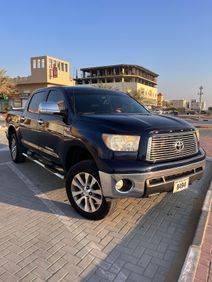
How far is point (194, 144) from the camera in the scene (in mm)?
4355

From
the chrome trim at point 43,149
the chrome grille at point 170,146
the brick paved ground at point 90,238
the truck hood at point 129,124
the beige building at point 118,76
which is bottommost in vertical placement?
the brick paved ground at point 90,238

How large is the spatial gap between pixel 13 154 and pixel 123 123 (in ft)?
15.9

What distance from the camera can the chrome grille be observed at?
3.69 m

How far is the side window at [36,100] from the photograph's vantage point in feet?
19.3

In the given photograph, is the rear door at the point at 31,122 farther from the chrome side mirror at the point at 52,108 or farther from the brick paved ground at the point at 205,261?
the brick paved ground at the point at 205,261

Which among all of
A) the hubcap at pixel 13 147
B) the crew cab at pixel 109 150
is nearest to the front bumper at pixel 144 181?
the crew cab at pixel 109 150

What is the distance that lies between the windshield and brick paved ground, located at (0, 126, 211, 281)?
1.57 metres

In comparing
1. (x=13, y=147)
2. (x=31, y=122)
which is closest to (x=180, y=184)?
(x=31, y=122)

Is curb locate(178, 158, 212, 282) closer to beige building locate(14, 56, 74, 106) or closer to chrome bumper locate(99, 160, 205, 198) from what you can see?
chrome bumper locate(99, 160, 205, 198)

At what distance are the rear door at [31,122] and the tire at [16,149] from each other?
531mm

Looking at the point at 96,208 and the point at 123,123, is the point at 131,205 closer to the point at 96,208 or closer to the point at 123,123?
the point at 96,208

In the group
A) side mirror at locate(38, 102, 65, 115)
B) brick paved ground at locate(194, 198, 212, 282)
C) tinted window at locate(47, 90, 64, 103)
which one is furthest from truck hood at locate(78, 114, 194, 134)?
brick paved ground at locate(194, 198, 212, 282)

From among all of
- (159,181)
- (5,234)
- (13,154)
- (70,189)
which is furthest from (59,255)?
(13,154)

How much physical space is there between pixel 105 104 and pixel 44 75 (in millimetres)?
38594
